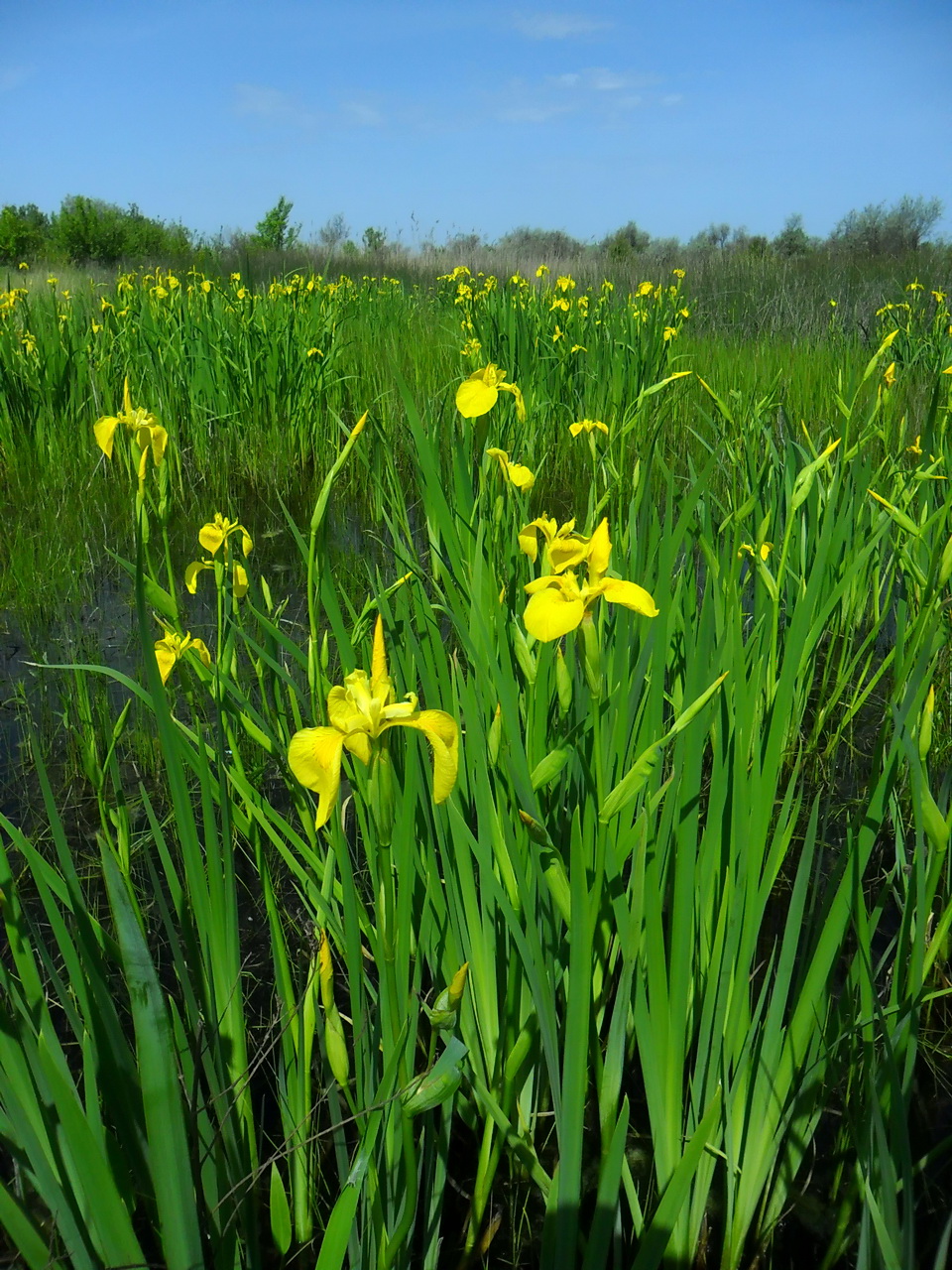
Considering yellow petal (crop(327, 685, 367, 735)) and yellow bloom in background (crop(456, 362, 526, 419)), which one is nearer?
yellow petal (crop(327, 685, 367, 735))

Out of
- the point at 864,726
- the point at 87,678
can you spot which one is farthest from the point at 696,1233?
the point at 87,678

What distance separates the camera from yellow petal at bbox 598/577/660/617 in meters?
0.69

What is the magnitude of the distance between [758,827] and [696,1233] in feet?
1.35

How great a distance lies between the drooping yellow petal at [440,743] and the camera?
0.59 m

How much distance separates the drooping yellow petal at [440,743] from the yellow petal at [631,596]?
7.2 inches

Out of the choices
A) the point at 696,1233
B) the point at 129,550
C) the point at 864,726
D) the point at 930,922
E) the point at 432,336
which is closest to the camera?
the point at 696,1233

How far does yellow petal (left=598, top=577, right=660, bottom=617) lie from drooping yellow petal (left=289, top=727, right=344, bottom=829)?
0.82ft

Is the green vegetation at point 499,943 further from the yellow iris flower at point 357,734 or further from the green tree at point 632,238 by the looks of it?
the green tree at point 632,238

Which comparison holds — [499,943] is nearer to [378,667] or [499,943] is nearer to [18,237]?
[378,667]

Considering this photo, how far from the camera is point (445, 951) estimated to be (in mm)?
956

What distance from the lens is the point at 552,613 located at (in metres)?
0.72

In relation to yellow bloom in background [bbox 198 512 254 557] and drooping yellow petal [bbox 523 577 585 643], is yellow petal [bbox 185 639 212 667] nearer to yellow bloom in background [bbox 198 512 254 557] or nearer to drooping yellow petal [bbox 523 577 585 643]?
yellow bloom in background [bbox 198 512 254 557]

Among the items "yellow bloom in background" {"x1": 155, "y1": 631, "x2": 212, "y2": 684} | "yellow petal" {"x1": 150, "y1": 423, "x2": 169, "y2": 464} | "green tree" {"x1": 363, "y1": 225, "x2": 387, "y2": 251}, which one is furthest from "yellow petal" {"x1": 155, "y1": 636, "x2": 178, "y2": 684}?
"green tree" {"x1": 363, "y1": 225, "x2": 387, "y2": 251}

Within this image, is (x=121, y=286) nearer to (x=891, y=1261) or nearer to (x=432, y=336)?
(x=432, y=336)
